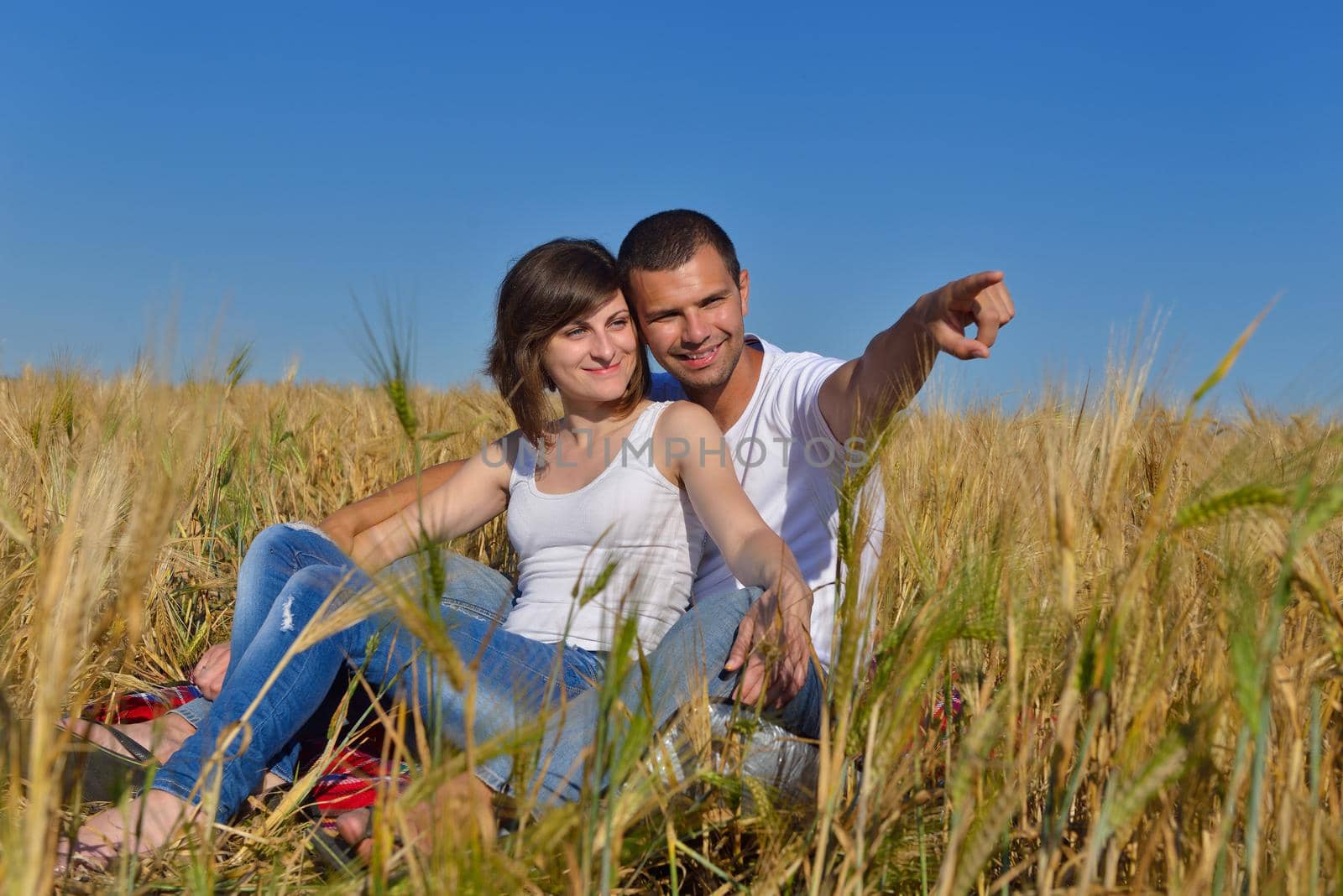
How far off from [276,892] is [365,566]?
61 cm

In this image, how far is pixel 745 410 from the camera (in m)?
2.40

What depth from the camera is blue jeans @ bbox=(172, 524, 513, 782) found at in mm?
1965

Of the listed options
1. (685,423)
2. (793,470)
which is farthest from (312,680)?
(793,470)

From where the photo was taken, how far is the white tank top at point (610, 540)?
2062 millimetres

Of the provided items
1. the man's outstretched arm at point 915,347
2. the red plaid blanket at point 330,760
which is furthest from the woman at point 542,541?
the man's outstretched arm at point 915,347

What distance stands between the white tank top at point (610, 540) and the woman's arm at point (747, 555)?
61 millimetres

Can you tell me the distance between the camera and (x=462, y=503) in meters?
2.45

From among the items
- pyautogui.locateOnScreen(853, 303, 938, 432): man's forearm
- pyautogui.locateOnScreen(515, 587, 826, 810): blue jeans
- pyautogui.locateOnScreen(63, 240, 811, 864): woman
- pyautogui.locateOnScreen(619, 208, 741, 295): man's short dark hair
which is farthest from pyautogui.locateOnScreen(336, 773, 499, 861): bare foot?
pyautogui.locateOnScreen(619, 208, 741, 295): man's short dark hair

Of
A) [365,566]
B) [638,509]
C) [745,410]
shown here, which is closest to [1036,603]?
[365,566]

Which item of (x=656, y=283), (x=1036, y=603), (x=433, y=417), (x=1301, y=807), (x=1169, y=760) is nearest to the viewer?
(x=1169, y=760)

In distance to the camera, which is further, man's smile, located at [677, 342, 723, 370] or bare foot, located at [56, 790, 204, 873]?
man's smile, located at [677, 342, 723, 370]

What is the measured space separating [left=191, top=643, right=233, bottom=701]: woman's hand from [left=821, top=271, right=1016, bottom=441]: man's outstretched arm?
1.36 meters

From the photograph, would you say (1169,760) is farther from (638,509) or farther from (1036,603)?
(638,509)

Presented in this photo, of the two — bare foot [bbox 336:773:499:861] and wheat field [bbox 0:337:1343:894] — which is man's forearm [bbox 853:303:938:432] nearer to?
wheat field [bbox 0:337:1343:894]
